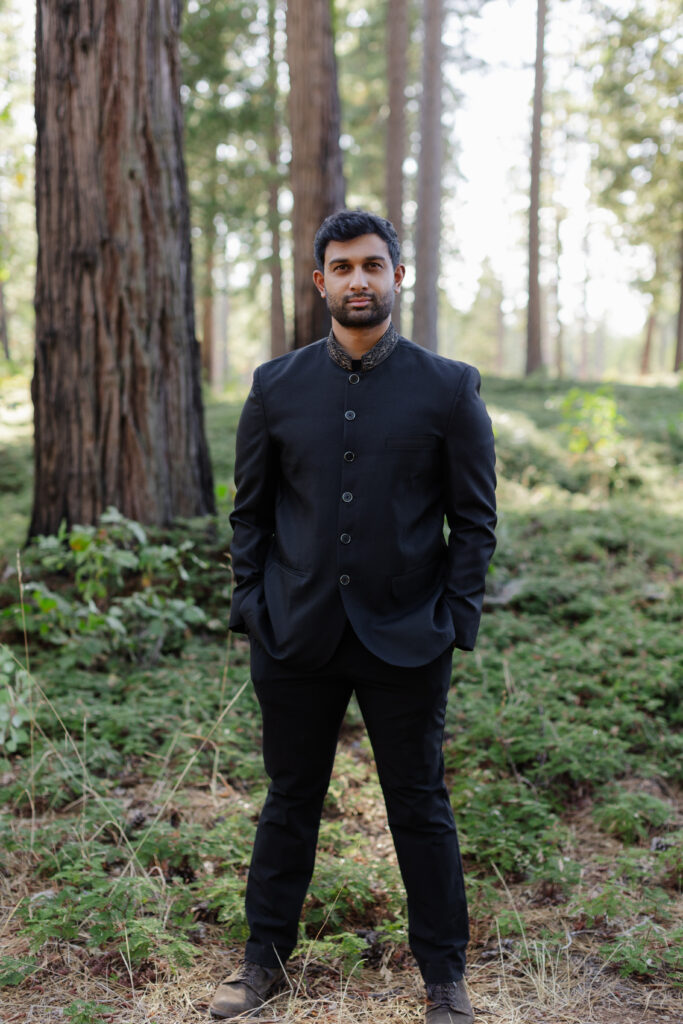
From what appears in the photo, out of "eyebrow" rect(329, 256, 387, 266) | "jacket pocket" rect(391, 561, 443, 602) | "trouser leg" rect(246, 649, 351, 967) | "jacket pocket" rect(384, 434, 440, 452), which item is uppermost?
"eyebrow" rect(329, 256, 387, 266)

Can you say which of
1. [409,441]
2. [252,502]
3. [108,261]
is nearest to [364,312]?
[409,441]

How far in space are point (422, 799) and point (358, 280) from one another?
5.44 ft

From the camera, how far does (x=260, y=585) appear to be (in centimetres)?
286

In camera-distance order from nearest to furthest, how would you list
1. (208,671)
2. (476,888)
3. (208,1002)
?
(208,1002) < (476,888) < (208,671)

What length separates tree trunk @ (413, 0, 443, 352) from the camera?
1493 cm

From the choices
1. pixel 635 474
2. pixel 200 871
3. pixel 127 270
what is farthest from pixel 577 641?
pixel 635 474

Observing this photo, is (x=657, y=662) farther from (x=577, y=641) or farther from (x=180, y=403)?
(x=180, y=403)

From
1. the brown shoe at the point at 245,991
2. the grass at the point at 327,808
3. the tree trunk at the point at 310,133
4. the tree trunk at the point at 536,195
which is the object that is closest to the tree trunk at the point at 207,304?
the tree trunk at the point at 536,195

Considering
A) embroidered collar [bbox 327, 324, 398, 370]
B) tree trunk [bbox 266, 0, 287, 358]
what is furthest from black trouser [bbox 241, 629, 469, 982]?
tree trunk [bbox 266, 0, 287, 358]

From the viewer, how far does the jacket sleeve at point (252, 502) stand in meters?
2.82

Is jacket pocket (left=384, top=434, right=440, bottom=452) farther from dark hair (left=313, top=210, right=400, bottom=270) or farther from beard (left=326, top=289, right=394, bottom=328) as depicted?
dark hair (left=313, top=210, right=400, bottom=270)

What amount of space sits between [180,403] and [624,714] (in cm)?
348

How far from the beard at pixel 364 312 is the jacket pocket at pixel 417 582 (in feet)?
2.62

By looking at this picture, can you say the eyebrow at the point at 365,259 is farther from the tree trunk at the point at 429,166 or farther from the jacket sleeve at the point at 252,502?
the tree trunk at the point at 429,166
